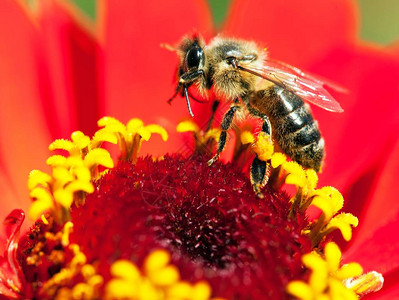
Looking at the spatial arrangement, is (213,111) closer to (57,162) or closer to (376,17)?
(57,162)

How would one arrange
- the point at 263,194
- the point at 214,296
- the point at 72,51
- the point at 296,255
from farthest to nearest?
the point at 72,51, the point at 263,194, the point at 296,255, the point at 214,296

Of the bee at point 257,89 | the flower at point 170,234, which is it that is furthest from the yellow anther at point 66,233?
the bee at point 257,89

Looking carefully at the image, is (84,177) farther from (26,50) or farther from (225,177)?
(26,50)

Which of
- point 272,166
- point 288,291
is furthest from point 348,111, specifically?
point 288,291

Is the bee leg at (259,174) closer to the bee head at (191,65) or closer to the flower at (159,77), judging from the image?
the bee head at (191,65)

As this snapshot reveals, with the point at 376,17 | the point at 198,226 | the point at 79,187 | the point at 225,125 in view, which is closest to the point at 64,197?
the point at 79,187
